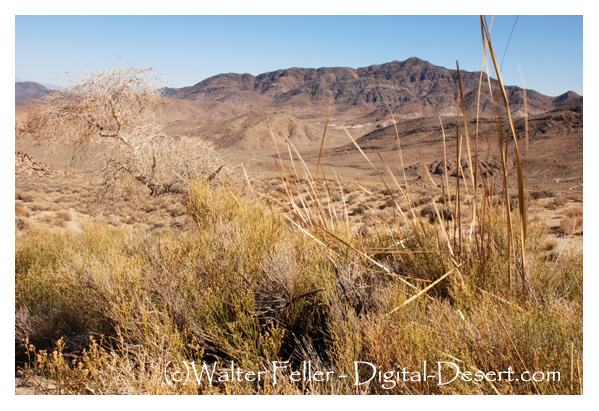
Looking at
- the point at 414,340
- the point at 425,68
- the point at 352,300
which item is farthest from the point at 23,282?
the point at 425,68

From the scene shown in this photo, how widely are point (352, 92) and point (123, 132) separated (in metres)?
130

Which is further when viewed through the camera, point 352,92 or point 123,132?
point 352,92

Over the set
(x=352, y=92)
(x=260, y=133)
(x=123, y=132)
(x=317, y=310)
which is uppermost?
(x=352, y=92)

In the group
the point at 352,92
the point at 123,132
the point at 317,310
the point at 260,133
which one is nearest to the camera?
the point at 317,310

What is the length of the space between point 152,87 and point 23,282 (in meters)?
5.20

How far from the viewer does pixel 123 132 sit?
770 centimetres

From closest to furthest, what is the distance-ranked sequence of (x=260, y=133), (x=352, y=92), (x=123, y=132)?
(x=123, y=132) → (x=260, y=133) → (x=352, y=92)

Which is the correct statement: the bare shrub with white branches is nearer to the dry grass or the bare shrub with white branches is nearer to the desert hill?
the dry grass

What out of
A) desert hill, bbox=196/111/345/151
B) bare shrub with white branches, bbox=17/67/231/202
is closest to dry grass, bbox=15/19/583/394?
bare shrub with white branches, bbox=17/67/231/202

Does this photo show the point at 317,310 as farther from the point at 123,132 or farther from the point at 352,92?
the point at 352,92

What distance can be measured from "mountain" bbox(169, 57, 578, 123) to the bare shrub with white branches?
3088 inches

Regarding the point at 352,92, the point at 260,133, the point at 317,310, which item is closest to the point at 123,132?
the point at 317,310
